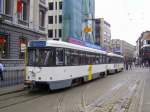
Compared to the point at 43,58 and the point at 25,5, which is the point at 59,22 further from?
the point at 43,58

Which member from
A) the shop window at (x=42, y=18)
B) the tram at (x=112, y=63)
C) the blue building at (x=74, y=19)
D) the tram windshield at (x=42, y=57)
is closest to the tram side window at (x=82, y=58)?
the tram windshield at (x=42, y=57)

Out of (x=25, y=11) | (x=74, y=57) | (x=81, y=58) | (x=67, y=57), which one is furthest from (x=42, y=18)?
(x=67, y=57)

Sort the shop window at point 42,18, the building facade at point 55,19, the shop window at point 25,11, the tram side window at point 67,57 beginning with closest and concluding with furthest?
the tram side window at point 67,57, the shop window at point 25,11, the shop window at point 42,18, the building facade at point 55,19

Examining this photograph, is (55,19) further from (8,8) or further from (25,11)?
(8,8)

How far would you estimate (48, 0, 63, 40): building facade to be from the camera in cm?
8150

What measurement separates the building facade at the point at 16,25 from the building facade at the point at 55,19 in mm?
41566

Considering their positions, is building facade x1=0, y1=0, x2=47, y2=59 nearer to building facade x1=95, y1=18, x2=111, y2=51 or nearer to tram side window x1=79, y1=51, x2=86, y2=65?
tram side window x1=79, y1=51, x2=86, y2=65

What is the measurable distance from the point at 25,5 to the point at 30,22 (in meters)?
2.04

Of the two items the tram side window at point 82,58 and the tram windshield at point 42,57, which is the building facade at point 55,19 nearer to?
the tram side window at point 82,58

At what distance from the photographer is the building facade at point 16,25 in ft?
102

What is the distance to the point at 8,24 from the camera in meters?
31.2

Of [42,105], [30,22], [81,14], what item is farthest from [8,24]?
[81,14]

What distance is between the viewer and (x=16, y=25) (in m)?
32.9

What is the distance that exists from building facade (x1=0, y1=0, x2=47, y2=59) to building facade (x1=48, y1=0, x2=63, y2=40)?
136 feet
